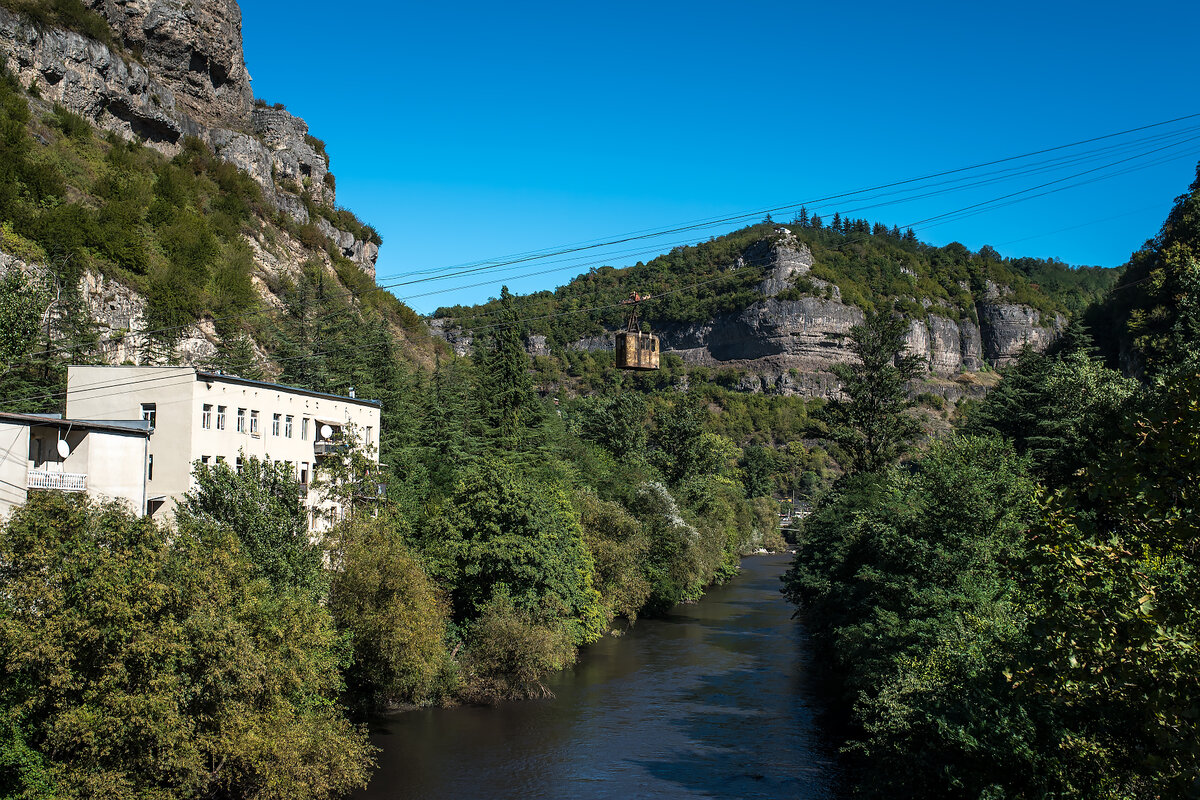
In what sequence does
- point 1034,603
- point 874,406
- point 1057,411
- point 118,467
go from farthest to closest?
1. point 874,406
2. point 1057,411
3. point 118,467
4. point 1034,603

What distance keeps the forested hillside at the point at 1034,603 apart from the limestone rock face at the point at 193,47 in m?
74.5

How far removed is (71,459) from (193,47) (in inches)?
2829

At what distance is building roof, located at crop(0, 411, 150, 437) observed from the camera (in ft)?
83.9

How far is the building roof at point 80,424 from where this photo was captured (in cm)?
2558

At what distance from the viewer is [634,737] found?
32.2m

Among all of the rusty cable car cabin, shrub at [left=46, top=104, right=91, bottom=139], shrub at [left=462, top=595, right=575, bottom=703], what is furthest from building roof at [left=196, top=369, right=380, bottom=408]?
shrub at [left=46, top=104, right=91, bottom=139]

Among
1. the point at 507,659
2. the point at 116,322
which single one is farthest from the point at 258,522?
the point at 116,322

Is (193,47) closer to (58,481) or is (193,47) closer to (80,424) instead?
(80,424)

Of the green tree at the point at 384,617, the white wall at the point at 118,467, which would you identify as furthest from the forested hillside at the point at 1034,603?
the white wall at the point at 118,467

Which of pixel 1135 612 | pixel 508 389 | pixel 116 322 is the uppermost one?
pixel 116 322

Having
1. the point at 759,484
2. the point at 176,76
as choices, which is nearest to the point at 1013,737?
the point at 176,76

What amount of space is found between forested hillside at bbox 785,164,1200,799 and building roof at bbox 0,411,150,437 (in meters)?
25.1

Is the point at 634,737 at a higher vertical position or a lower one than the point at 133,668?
lower

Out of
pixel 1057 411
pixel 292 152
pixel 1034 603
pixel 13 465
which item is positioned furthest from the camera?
pixel 292 152
